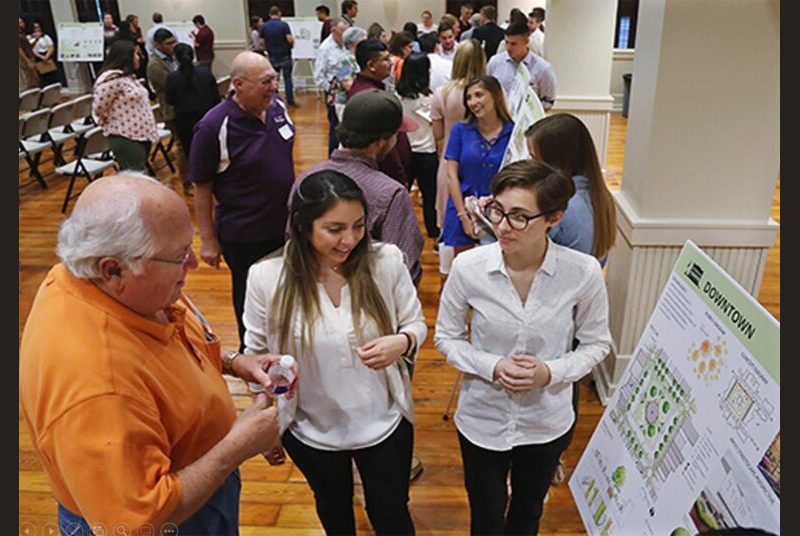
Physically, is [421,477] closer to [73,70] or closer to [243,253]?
[243,253]

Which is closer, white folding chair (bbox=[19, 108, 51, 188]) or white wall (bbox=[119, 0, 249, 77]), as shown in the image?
white folding chair (bbox=[19, 108, 51, 188])

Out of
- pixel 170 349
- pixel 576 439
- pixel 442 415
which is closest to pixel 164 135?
pixel 442 415

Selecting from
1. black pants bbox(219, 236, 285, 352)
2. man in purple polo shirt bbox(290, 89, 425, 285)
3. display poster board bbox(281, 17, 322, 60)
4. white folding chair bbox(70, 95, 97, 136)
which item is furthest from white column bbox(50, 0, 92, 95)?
man in purple polo shirt bbox(290, 89, 425, 285)

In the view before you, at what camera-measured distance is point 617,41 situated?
10688mm

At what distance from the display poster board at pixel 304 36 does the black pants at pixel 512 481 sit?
10.5m

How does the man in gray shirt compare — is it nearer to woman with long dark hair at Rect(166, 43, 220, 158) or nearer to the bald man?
woman with long dark hair at Rect(166, 43, 220, 158)

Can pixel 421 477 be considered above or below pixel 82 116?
below

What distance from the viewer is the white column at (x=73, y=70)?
1206cm

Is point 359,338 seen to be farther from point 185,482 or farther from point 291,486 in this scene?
point 291,486

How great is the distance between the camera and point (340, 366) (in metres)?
1.61

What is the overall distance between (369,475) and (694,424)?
0.88 meters

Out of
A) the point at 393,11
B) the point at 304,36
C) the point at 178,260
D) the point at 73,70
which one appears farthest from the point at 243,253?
the point at 73,70

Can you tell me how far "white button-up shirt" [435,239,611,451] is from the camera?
5.21ft

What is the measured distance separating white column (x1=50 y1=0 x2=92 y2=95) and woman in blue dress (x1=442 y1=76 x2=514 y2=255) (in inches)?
476
